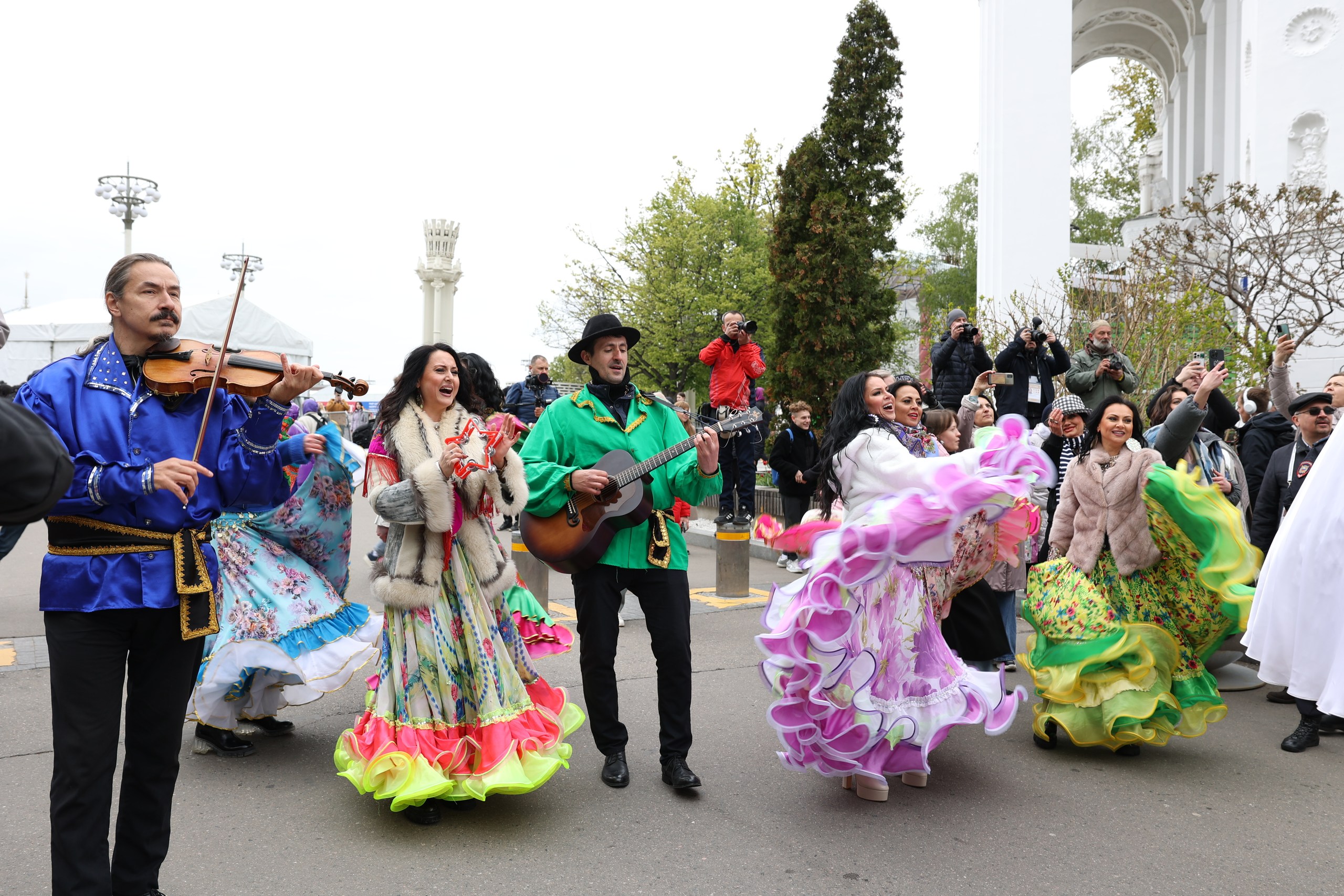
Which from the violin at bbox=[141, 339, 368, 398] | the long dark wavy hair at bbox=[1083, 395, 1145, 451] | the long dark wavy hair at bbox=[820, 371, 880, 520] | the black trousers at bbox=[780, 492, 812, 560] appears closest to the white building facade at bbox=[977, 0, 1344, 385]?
the black trousers at bbox=[780, 492, 812, 560]

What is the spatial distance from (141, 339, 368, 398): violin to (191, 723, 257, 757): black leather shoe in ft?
8.13

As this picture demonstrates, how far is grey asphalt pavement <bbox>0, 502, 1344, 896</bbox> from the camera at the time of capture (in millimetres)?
3570

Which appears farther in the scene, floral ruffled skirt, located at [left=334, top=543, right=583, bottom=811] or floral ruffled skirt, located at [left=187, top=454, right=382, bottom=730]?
floral ruffled skirt, located at [left=187, top=454, right=382, bottom=730]

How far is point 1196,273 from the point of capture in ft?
63.9

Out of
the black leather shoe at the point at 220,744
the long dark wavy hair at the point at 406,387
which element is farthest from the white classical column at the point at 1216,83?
the black leather shoe at the point at 220,744

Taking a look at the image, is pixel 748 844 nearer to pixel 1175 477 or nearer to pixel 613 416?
pixel 613 416

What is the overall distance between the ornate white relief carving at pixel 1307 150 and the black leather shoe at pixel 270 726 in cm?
2414

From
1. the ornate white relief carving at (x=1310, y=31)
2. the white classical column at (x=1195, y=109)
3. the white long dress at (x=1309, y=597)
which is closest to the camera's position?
the white long dress at (x=1309, y=597)

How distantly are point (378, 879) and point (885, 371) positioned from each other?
317 centimetres

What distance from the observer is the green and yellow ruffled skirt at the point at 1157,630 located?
475 cm

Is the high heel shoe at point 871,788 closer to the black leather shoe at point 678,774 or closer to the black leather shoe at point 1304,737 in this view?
the black leather shoe at point 678,774

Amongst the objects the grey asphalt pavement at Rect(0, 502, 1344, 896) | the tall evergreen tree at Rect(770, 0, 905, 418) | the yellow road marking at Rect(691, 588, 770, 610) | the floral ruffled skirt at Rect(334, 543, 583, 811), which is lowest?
the grey asphalt pavement at Rect(0, 502, 1344, 896)

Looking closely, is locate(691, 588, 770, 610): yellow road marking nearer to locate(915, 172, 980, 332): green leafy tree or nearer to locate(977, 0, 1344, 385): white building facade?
locate(977, 0, 1344, 385): white building facade

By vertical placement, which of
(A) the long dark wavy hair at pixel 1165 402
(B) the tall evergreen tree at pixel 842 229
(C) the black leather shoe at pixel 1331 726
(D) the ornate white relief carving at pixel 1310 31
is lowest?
(C) the black leather shoe at pixel 1331 726
